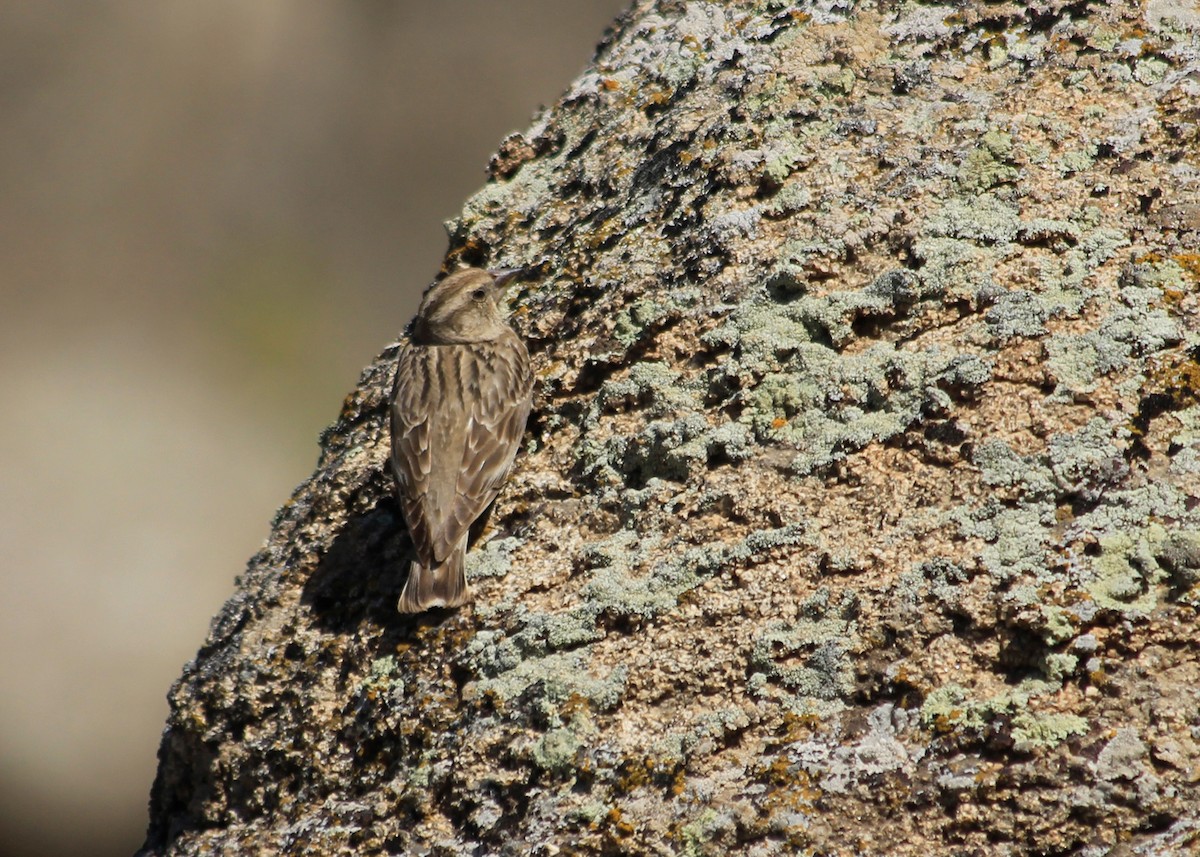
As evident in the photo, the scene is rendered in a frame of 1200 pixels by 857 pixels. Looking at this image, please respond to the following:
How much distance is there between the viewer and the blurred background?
41.1ft

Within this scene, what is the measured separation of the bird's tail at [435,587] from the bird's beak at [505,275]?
134 cm

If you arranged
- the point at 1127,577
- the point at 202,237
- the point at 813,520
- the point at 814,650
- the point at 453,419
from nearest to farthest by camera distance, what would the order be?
the point at 1127,577, the point at 814,650, the point at 813,520, the point at 453,419, the point at 202,237

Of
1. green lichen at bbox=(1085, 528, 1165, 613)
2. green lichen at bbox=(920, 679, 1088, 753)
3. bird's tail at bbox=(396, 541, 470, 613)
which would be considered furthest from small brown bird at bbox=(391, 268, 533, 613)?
green lichen at bbox=(1085, 528, 1165, 613)

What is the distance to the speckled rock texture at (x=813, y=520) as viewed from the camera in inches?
115

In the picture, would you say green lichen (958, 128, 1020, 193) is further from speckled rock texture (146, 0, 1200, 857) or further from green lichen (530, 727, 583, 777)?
green lichen (530, 727, 583, 777)

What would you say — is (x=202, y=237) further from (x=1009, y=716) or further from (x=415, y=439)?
(x=1009, y=716)

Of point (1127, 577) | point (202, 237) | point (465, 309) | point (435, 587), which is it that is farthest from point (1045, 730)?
point (202, 237)

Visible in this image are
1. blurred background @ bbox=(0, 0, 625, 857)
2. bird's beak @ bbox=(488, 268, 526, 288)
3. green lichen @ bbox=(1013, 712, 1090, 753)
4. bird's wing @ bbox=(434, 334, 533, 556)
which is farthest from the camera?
blurred background @ bbox=(0, 0, 625, 857)

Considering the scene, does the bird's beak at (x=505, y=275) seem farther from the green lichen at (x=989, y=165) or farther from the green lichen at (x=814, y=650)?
the green lichen at (x=814, y=650)

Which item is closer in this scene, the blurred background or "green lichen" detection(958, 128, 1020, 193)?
"green lichen" detection(958, 128, 1020, 193)

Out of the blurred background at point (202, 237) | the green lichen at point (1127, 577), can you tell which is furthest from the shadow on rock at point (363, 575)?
the blurred background at point (202, 237)

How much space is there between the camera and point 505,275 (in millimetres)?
4730

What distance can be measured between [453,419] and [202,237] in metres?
9.18

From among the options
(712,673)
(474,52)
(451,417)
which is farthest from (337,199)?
(712,673)
